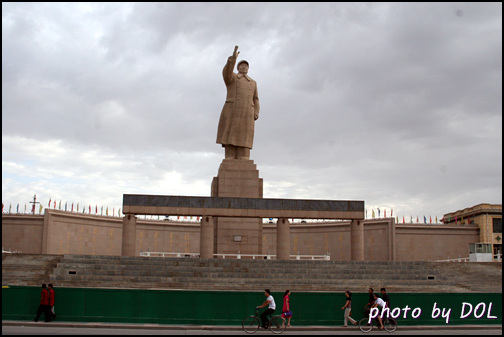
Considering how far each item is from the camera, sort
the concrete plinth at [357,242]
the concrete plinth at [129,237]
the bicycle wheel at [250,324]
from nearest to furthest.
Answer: the bicycle wheel at [250,324] → the concrete plinth at [129,237] → the concrete plinth at [357,242]

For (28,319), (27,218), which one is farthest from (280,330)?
(27,218)

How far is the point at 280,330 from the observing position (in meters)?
17.2

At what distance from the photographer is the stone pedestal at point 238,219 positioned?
36000mm

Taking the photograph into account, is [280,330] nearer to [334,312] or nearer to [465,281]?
[334,312]

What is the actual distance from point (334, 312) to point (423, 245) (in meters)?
33.2

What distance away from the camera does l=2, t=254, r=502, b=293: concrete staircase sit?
26.0 metres

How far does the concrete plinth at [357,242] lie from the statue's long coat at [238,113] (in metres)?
9.44

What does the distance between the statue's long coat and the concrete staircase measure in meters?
11.0

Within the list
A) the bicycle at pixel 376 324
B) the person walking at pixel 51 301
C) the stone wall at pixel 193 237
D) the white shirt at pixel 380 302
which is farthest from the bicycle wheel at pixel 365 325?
the stone wall at pixel 193 237

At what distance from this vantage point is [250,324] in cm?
1742

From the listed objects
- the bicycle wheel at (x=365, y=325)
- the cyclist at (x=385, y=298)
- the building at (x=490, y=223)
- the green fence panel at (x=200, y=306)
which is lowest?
the bicycle wheel at (x=365, y=325)

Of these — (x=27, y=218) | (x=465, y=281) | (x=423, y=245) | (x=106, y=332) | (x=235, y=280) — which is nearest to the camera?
(x=106, y=332)

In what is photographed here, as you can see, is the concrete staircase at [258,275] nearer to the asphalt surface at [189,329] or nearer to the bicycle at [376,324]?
the asphalt surface at [189,329]

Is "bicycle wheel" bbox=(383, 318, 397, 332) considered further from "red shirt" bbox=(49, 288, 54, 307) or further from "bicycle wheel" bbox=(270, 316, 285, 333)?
"red shirt" bbox=(49, 288, 54, 307)
